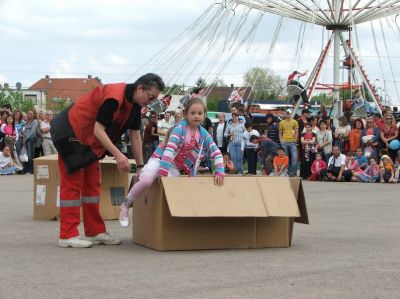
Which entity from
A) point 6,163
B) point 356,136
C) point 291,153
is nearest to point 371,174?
point 356,136

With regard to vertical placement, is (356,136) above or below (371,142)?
above

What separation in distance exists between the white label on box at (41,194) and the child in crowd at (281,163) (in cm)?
1009

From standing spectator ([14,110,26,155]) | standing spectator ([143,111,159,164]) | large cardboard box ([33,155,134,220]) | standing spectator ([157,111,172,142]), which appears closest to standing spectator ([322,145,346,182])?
standing spectator ([157,111,172,142])

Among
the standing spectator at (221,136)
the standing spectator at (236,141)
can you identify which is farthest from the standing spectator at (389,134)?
the standing spectator at (221,136)

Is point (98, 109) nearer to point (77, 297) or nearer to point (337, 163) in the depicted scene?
point (77, 297)

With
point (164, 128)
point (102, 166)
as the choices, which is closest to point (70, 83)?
point (164, 128)

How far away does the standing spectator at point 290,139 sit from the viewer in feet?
68.5

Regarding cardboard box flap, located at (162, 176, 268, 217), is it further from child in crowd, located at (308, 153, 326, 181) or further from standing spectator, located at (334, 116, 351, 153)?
standing spectator, located at (334, 116, 351, 153)

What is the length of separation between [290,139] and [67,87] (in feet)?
417

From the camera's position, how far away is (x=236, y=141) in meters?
21.0

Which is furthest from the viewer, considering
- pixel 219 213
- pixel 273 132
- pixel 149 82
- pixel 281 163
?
pixel 273 132

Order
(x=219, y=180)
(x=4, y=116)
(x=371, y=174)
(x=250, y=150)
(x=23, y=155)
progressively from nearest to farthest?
(x=219, y=180) → (x=371, y=174) → (x=250, y=150) → (x=23, y=155) → (x=4, y=116)

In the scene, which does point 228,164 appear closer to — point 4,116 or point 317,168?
point 317,168

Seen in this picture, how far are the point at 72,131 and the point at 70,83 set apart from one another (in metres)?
140
